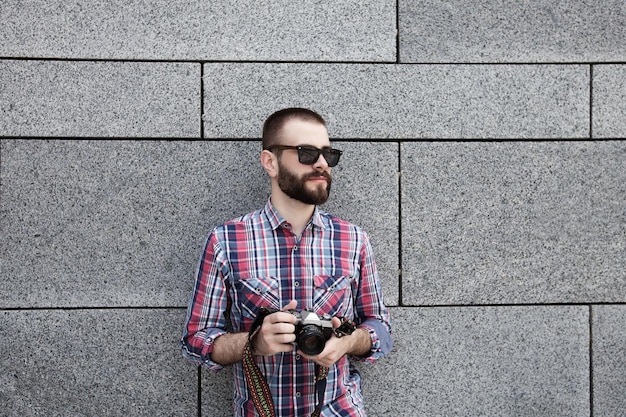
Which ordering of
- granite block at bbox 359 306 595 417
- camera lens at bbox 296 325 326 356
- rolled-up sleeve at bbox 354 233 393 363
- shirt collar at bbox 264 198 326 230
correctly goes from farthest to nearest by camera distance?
granite block at bbox 359 306 595 417 → rolled-up sleeve at bbox 354 233 393 363 → shirt collar at bbox 264 198 326 230 → camera lens at bbox 296 325 326 356

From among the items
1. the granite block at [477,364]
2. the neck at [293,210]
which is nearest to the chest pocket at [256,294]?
the neck at [293,210]

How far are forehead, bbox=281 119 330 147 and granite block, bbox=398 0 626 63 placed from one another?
3.33ft

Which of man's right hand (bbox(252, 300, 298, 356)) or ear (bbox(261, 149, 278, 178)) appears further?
ear (bbox(261, 149, 278, 178))

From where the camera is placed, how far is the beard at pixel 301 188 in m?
2.98

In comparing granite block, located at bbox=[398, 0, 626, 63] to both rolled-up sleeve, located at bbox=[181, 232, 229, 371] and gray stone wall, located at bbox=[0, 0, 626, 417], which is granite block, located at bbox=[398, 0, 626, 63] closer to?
gray stone wall, located at bbox=[0, 0, 626, 417]

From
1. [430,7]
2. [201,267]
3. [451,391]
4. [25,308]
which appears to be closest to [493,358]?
[451,391]

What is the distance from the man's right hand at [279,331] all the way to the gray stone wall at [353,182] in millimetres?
1159

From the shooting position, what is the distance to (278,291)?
2.97 m

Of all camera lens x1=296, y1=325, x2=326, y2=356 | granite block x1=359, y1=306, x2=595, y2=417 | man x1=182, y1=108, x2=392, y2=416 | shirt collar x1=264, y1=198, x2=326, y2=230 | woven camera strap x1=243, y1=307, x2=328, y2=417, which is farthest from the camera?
granite block x1=359, y1=306, x2=595, y2=417

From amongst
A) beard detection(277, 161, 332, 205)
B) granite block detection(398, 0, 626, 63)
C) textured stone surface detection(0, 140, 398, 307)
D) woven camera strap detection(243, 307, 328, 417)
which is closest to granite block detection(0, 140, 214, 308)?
textured stone surface detection(0, 140, 398, 307)

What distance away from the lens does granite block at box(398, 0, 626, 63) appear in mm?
3723

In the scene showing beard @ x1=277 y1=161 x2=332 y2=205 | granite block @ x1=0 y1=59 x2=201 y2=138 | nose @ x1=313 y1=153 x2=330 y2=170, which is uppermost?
granite block @ x1=0 y1=59 x2=201 y2=138

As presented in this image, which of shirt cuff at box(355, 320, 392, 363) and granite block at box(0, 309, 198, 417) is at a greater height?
shirt cuff at box(355, 320, 392, 363)

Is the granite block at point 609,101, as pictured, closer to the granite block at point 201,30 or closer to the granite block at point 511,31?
the granite block at point 511,31
